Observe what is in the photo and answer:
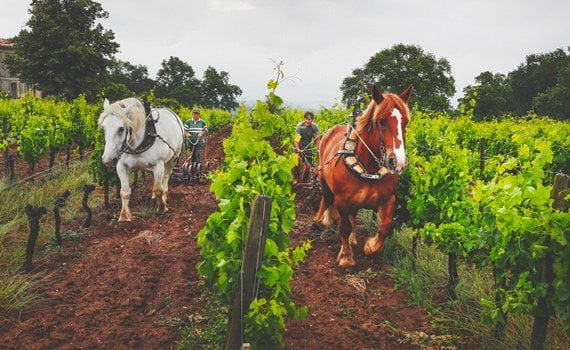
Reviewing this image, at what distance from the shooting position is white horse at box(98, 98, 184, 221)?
5.94 m

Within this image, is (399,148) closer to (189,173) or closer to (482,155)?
(482,155)

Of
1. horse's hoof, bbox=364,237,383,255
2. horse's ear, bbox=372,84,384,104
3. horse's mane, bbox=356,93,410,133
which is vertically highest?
horse's ear, bbox=372,84,384,104

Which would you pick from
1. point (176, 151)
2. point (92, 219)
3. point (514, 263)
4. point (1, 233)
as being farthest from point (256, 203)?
point (176, 151)

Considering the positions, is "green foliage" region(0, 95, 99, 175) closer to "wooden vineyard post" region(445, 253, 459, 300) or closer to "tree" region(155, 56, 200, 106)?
"wooden vineyard post" region(445, 253, 459, 300)

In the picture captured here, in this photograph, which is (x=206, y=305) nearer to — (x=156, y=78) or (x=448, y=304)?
(x=448, y=304)

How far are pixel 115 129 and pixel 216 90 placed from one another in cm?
7644

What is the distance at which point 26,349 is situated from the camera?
3.15 m

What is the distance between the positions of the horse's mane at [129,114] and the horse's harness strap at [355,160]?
3.57 meters

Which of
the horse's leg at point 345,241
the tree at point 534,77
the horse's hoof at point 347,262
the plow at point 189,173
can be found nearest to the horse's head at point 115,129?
the plow at point 189,173

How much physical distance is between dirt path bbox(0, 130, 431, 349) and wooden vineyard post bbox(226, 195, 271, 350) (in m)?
0.79

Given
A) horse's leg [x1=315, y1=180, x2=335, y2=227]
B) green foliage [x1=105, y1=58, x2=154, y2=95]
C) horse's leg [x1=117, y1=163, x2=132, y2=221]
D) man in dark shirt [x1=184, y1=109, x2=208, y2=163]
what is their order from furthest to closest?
green foliage [x1=105, y1=58, x2=154, y2=95]
man in dark shirt [x1=184, y1=109, x2=208, y2=163]
horse's leg [x1=117, y1=163, x2=132, y2=221]
horse's leg [x1=315, y1=180, x2=335, y2=227]

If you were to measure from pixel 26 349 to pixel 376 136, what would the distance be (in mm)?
3930

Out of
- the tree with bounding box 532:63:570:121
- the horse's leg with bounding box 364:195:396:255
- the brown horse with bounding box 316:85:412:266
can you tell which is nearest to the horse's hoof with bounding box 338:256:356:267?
the brown horse with bounding box 316:85:412:266

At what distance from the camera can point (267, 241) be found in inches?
113
